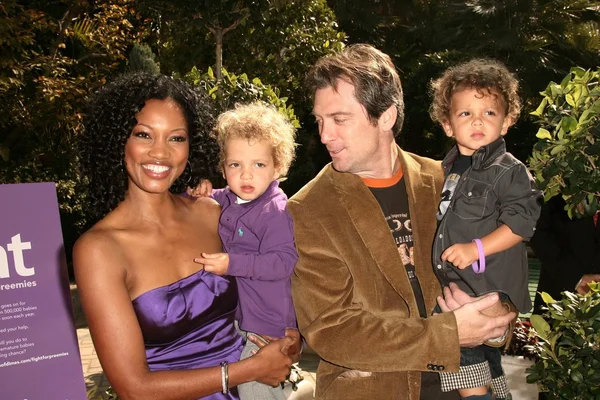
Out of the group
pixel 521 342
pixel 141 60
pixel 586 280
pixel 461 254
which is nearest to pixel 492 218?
pixel 461 254

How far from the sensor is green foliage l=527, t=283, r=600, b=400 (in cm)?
250

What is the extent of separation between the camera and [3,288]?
3.87 metres

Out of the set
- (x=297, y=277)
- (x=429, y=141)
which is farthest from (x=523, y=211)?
(x=429, y=141)

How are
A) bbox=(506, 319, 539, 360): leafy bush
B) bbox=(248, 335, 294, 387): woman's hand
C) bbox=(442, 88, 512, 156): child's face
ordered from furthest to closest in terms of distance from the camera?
bbox=(506, 319, 539, 360): leafy bush < bbox=(442, 88, 512, 156): child's face < bbox=(248, 335, 294, 387): woman's hand

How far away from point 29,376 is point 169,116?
7.00 feet

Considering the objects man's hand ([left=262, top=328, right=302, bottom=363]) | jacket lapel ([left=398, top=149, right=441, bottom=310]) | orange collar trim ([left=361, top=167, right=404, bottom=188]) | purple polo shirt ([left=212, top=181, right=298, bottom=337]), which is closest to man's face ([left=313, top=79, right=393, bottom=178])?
orange collar trim ([left=361, top=167, right=404, bottom=188])

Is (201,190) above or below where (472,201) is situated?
above

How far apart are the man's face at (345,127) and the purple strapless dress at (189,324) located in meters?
0.68

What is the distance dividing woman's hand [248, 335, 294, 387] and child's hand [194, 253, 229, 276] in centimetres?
34

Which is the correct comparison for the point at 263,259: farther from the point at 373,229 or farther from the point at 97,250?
the point at 97,250

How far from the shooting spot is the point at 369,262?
2.61 metres

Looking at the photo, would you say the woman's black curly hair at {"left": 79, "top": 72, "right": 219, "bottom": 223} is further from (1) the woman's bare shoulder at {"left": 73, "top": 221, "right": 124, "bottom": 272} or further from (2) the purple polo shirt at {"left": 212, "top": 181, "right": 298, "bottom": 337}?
(2) the purple polo shirt at {"left": 212, "top": 181, "right": 298, "bottom": 337}

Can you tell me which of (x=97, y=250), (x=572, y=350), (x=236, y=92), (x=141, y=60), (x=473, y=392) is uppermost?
(x=141, y=60)

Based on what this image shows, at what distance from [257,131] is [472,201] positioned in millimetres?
958
